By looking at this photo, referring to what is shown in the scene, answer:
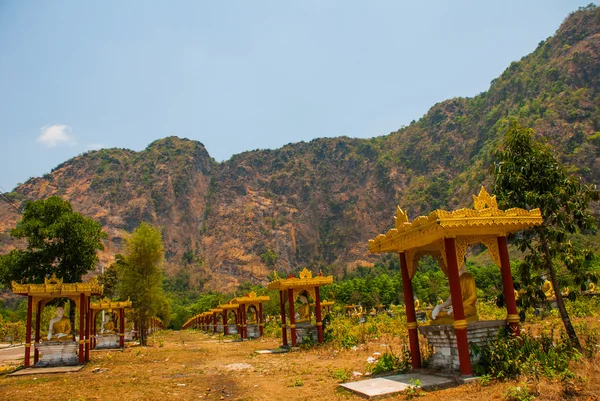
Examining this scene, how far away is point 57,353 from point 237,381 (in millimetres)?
8796

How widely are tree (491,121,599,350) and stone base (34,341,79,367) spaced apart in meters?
15.6

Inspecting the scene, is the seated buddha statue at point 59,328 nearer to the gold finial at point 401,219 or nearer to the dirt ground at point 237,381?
the dirt ground at point 237,381

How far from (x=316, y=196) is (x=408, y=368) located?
128 metres

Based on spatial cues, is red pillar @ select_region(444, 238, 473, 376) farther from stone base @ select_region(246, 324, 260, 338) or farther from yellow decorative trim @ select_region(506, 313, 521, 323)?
stone base @ select_region(246, 324, 260, 338)

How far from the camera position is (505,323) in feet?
29.6

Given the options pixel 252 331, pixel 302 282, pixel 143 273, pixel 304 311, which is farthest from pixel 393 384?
pixel 252 331

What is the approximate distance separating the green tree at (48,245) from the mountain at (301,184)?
82.4 meters

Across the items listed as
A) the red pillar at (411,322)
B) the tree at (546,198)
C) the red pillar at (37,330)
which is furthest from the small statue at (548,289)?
the red pillar at (37,330)

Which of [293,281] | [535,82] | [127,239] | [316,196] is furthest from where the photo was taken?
[316,196]

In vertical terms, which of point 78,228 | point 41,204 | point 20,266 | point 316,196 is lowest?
point 20,266

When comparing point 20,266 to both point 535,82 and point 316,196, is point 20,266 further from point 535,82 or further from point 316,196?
point 316,196

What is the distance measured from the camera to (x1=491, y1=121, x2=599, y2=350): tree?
31.1 feet

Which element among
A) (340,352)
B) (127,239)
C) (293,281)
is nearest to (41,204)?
(127,239)

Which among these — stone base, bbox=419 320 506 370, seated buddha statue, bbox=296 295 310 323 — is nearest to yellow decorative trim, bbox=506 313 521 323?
stone base, bbox=419 320 506 370
